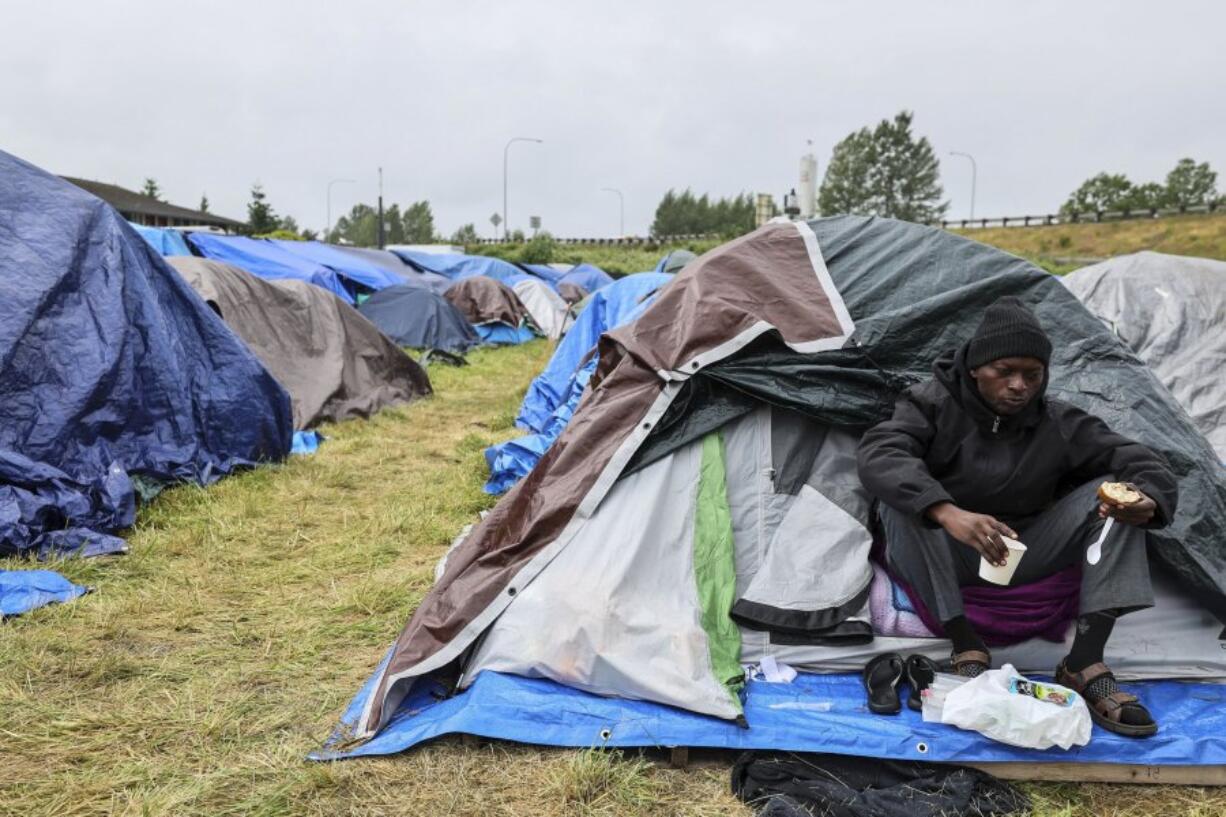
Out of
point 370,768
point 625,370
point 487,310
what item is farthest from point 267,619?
point 487,310

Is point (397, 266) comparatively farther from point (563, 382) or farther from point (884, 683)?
point (884, 683)

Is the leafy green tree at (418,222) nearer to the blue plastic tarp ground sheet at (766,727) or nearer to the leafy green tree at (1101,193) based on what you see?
the leafy green tree at (1101,193)

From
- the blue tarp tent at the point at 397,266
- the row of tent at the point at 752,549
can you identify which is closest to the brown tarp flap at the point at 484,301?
the blue tarp tent at the point at 397,266

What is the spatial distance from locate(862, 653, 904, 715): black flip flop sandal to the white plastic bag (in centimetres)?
12

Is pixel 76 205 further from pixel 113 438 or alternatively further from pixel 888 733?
pixel 888 733

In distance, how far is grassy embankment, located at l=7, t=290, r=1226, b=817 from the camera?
2.40m

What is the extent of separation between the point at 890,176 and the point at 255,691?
73.8 metres

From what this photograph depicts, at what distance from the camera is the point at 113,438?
5055 millimetres

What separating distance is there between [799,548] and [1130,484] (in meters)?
1.10

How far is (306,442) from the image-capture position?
277 inches

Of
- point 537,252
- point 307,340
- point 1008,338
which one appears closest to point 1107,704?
point 1008,338

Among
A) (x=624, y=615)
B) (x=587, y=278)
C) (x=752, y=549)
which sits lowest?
(x=624, y=615)

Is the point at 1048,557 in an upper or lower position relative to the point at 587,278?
lower

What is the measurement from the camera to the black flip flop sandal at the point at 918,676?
2.74 meters
